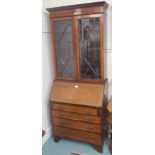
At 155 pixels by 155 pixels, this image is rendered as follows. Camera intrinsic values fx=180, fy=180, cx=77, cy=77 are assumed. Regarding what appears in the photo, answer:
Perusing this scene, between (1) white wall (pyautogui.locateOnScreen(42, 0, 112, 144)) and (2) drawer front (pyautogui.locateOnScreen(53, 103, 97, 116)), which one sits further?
(1) white wall (pyautogui.locateOnScreen(42, 0, 112, 144))

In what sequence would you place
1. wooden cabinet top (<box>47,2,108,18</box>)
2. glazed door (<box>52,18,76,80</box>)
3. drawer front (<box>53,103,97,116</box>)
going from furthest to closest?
glazed door (<box>52,18,76,80</box>) → drawer front (<box>53,103,97,116</box>) → wooden cabinet top (<box>47,2,108,18</box>)

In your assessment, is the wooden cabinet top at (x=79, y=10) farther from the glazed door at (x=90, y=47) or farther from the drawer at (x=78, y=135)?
the drawer at (x=78, y=135)

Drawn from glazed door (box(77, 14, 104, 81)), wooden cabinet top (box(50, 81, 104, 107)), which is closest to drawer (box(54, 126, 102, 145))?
wooden cabinet top (box(50, 81, 104, 107))

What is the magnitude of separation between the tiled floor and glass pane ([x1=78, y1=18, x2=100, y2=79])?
0.91 metres

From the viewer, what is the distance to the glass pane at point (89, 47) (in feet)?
7.04

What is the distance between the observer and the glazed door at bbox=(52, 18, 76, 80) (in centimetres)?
226

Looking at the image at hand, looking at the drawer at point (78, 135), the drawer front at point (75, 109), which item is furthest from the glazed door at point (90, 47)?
the drawer at point (78, 135)

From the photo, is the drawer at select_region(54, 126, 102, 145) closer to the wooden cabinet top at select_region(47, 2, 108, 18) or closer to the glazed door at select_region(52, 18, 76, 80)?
the glazed door at select_region(52, 18, 76, 80)

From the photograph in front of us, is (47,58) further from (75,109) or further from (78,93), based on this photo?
(75,109)
